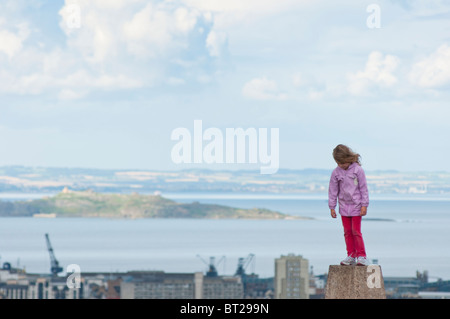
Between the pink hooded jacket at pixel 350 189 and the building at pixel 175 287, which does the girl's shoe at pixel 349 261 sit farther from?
the building at pixel 175 287

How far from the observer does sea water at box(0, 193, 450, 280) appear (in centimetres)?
12650

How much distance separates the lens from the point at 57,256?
137 metres

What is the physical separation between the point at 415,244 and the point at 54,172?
73343mm

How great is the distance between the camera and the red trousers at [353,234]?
11.1 metres

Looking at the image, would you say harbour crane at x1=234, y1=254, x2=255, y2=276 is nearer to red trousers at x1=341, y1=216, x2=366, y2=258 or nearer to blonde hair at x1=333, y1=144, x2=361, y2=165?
red trousers at x1=341, y1=216, x2=366, y2=258

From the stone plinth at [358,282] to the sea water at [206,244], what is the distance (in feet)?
330

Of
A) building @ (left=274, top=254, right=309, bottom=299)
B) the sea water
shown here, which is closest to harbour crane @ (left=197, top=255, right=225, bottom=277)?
the sea water

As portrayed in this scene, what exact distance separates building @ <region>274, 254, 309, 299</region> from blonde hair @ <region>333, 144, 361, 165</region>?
7571 cm

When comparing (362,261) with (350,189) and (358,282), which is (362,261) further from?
(350,189)

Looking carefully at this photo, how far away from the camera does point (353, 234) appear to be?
1117 cm

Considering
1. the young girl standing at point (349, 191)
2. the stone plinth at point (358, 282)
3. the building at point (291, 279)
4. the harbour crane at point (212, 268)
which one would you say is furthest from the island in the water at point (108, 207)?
the young girl standing at point (349, 191)

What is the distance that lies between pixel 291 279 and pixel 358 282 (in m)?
92.0
